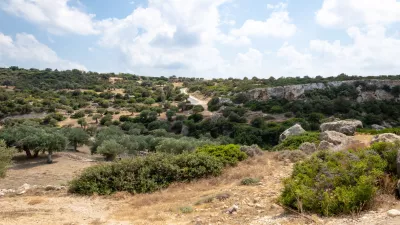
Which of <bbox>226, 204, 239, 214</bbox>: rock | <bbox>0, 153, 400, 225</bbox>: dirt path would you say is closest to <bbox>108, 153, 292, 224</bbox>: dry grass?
<bbox>0, 153, 400, 225</bbox>: dirt path

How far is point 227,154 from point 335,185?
22.6 ft

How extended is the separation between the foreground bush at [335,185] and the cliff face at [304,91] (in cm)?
4755

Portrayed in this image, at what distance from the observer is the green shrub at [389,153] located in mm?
7764

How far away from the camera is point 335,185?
667 centimetres

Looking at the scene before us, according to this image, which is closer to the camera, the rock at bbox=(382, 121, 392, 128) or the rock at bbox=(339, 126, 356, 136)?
the rock at bbox=(339, 126, 356, 136)

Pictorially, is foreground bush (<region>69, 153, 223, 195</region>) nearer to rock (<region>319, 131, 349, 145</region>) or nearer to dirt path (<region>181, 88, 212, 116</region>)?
rock (<region>319, 131, 349, 145</region>)

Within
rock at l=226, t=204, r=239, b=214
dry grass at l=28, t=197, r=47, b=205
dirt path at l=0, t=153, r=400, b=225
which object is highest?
rock at l=226, t=204, r=239, b=214

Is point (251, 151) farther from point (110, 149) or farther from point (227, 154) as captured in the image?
point (110, 149)

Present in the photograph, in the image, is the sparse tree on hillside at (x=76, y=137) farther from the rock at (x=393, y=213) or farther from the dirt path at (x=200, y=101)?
the rock at (x=393, y=213)

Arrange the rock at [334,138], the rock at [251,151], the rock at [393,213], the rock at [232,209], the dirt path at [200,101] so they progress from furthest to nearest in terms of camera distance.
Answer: the dirt path at [200,101]
the rock at [334,138]
the rock at [251,151]
the rock at [232,209]
the rock at [393,213]

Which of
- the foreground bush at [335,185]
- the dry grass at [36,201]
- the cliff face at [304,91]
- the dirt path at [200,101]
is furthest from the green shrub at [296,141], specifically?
the cliff face at [304,91]

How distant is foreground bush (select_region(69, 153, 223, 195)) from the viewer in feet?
35.0

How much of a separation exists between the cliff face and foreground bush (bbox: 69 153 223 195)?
44806 millimetres

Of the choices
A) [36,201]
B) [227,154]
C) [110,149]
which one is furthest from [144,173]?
[110,149]
